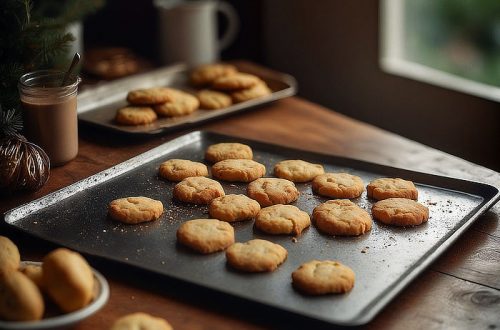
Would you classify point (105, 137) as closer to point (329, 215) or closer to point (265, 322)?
point (329, 215)

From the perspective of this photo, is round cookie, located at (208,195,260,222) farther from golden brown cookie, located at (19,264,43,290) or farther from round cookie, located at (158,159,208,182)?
golden brown cookie, located at (19,264,43,290)

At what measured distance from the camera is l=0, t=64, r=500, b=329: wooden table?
1.11m

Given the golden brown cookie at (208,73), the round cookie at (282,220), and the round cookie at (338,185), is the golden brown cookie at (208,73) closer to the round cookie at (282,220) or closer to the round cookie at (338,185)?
the round cookie at (338,185)

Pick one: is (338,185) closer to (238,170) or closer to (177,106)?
(238,170)

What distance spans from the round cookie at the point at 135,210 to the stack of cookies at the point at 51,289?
1.03 ft

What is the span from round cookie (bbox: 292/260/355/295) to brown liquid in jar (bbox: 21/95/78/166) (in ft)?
2.35

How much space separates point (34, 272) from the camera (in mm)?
1129

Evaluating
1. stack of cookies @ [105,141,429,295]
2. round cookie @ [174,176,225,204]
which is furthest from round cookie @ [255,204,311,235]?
round cookie @ [174,176,225,204]

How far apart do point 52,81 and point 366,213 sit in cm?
75

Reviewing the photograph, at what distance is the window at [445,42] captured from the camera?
2.49 meters

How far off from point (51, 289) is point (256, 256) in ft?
1.09

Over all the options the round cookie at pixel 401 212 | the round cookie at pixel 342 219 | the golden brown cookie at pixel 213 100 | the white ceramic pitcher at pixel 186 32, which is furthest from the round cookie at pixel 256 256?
the white ceramic pitcher at pixel 186 32

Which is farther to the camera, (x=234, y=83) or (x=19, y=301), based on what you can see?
(x=234, y=83)

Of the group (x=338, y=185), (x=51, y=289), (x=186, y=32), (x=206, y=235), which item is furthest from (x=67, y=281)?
(x=186, y=32)
